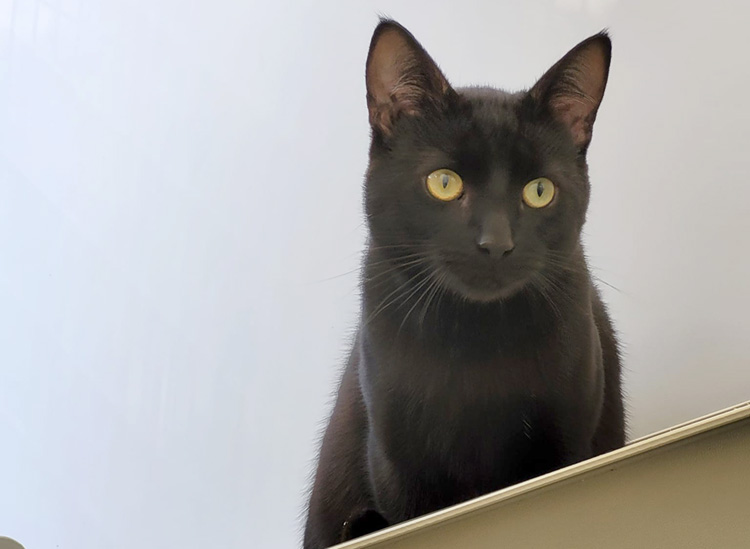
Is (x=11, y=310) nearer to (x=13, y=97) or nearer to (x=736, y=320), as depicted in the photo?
(x=13, y=97)

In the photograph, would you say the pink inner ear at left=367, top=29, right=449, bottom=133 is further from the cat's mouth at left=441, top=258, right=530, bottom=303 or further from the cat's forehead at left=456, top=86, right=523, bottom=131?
the cat's mouth at left=441, top=258, right=530, bottom=303

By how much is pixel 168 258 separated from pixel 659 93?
758 mm

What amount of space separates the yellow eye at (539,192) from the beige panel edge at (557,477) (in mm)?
261

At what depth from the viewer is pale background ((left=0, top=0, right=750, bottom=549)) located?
68 centimetres

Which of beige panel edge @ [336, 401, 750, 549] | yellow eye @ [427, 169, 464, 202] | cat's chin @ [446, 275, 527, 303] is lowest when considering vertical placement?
beige panel edge @ [336, 401, 750, 549]

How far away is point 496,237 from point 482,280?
0.05 metres

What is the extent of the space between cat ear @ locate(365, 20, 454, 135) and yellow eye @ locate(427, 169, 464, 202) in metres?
0.09

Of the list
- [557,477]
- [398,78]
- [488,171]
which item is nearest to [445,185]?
[488,171]

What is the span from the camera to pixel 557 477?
71 cm

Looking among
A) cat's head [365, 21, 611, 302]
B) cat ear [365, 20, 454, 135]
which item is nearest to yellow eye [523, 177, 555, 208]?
cat's head [365, 21, 611, 302]

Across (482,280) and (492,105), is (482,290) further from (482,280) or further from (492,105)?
(492,105)

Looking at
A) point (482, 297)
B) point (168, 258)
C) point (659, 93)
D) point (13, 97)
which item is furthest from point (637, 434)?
point (13, 97)

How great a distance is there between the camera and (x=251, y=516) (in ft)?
3.18

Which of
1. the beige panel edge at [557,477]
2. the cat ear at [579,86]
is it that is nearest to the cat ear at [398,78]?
the cat ear at [579,86]
